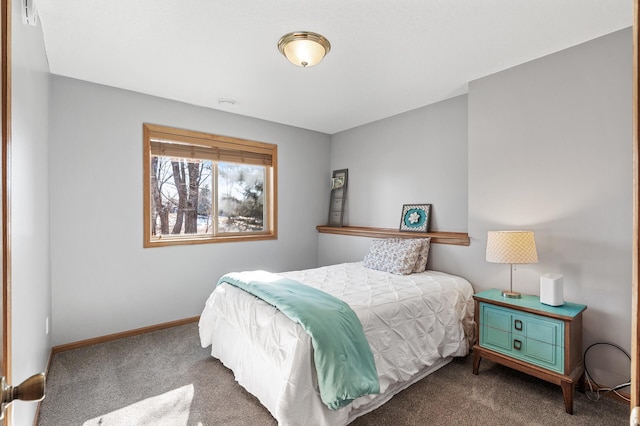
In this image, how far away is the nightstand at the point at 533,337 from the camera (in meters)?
2.11

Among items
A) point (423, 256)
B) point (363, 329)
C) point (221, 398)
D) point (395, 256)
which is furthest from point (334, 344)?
point (423, 256)

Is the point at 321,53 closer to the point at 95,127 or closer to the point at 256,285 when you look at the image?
the point at 256,285

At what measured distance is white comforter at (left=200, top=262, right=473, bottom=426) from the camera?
1801 millimetres

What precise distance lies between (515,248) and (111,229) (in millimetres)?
3618

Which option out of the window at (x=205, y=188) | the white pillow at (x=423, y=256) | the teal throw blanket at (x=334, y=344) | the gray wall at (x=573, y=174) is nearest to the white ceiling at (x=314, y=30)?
the gray wall at (x=573, y=174)

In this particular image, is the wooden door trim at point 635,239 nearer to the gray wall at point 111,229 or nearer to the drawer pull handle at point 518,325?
the drawer pull handle at point 518,325

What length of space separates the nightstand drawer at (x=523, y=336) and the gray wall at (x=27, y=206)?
2.84 meters

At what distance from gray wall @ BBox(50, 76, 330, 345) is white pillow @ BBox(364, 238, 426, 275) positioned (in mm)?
1721

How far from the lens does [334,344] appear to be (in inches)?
72.1

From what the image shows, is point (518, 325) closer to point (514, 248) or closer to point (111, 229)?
point (514, 248)

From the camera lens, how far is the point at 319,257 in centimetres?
492

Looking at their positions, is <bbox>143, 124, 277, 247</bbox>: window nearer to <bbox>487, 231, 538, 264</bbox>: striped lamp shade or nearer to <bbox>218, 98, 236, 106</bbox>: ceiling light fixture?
<bbox>218, 98, 236, 106</bbox>: ceiling light fixture

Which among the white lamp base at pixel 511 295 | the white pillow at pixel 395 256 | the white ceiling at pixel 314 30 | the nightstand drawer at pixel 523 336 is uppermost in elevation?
the white ceiling at pixel 314 30

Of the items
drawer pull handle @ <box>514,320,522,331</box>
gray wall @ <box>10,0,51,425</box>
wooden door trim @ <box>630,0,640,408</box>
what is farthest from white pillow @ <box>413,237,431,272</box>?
gray wall @ <box>10,0,51,425</box>
